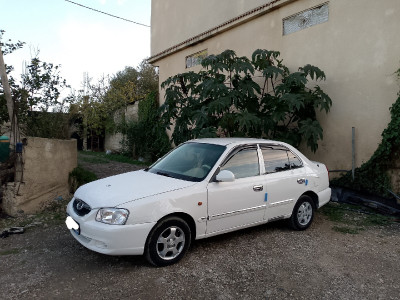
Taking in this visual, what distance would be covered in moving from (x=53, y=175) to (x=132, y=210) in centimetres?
407

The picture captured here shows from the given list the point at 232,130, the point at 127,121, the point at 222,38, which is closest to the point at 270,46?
the point at 222,38

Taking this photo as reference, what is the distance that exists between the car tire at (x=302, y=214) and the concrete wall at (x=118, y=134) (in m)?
10.8

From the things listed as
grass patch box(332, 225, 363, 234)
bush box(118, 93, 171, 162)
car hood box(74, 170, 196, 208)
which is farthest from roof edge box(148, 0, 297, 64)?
car hood box(74, 170, 196, 208)

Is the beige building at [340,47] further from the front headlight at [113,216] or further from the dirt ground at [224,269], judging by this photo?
the front headlight at [113,216]

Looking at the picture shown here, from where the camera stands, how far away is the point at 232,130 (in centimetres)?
669

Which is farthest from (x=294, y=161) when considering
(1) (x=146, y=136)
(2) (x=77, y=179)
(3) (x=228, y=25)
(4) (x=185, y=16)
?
(1) (x=146, y=136)

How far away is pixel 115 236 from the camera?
129 inches

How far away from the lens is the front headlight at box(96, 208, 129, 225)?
3.35 metres

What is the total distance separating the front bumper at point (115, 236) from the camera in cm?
329

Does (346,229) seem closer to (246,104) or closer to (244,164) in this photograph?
(244,164)

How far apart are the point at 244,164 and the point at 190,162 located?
748mm

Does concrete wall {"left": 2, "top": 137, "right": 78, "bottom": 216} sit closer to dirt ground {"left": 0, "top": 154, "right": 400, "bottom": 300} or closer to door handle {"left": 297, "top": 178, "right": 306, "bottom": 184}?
dirt ground {"left": 0, "top": 154, "right": 400, "bottom": 300}

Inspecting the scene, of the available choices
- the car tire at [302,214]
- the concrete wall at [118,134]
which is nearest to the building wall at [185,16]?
the concrete wall at [118,134]

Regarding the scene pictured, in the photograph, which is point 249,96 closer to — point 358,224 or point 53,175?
point 358,224
